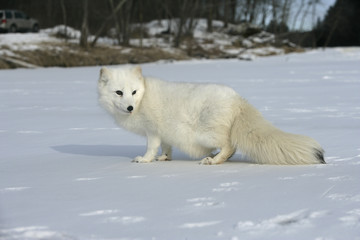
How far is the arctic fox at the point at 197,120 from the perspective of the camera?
3988 millimetres

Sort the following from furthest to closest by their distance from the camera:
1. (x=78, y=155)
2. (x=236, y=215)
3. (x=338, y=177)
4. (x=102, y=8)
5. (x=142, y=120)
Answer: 1. (x=102, y=8)
2. (x=78, y=155)
3. (x=142, y=120)
4. (x=338, y=177)
5. (x=236, y=215)

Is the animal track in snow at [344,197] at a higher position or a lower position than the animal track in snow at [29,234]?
higher

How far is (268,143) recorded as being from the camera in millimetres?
4008

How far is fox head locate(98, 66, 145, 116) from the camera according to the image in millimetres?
4289

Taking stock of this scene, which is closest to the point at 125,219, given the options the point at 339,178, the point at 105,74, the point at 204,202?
the point at 204,202

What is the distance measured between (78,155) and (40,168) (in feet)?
2.50

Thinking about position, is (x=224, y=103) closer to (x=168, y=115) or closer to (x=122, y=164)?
(x=168, y=115)

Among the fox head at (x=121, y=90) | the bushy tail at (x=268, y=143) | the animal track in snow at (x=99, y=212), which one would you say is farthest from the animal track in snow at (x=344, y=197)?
the fox head at (x=121, y=90)

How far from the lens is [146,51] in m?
23.8

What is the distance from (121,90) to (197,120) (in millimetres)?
722

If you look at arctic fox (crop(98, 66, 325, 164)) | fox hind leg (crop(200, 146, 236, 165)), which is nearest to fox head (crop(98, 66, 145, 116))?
arctic fox (crop(98, 66, 325, 164))

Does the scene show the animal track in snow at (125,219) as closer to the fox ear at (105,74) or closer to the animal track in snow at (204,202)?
the animal track in snow at (204,202)

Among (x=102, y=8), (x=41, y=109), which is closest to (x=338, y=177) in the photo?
(x=41, y=109)

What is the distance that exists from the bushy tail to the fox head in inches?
35.8
